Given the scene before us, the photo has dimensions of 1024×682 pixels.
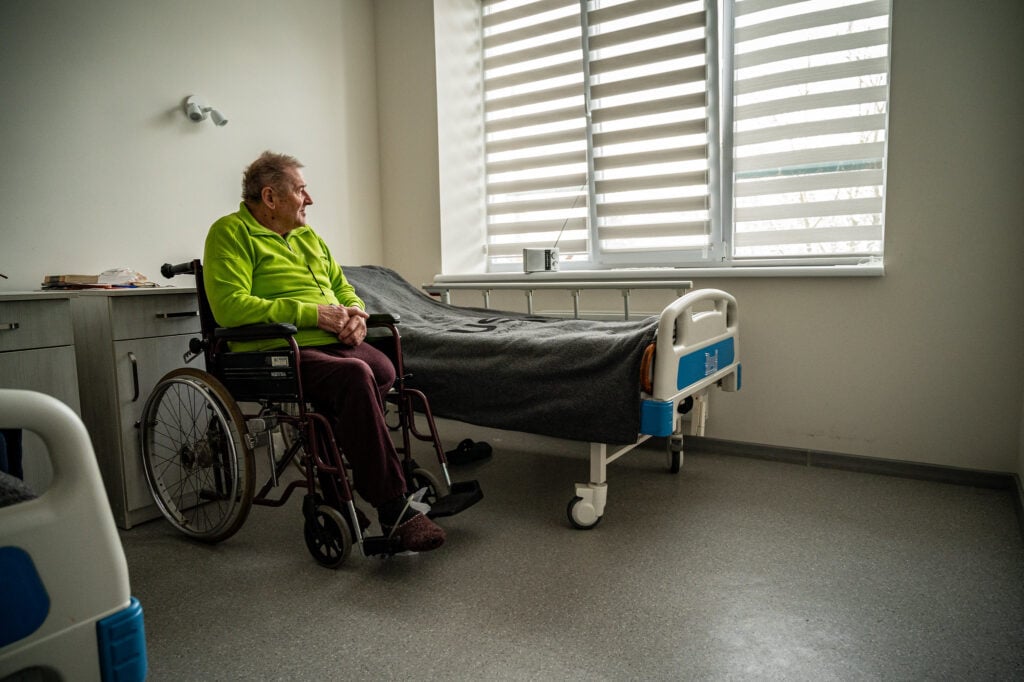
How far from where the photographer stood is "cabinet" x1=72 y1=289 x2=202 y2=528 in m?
2.29

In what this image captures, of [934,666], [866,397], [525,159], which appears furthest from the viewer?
[525,159]

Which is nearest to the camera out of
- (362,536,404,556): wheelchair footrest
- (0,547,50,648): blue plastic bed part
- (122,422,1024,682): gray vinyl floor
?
(0,547,50,648): blue plastic bed part

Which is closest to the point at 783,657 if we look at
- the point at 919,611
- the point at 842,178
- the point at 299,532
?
the point at 919,611

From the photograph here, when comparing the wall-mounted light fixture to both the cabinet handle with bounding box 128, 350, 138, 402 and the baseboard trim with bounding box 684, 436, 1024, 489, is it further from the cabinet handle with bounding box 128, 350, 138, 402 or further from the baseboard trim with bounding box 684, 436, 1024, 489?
the baseboard trim with bounding box 684, 436, 1024, 489

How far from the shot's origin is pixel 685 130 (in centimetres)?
319

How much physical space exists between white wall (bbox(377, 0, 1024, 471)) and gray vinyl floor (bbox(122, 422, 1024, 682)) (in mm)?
280

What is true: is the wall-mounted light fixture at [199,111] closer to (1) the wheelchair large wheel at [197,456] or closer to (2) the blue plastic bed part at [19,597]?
(1) the wheelchair large wheel at [197,456]

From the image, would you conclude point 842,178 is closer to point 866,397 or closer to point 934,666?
point 866,397

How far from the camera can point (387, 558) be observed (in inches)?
80.7

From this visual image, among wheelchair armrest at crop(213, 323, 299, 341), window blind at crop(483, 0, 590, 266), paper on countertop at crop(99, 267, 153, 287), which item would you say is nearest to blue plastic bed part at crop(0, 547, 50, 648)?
wheelchair armrest at crop(213, 323, 299, 341)

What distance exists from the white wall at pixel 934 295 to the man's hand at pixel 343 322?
5.76ft

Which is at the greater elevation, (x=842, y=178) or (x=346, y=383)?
(x=842, y=178)

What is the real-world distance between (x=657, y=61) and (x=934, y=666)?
8.92 feet

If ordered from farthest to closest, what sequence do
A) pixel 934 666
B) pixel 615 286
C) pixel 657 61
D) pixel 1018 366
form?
1. pixel 657 61
2. pixel 615 286
3. pixel 1018 366
4. pixel 934 666
